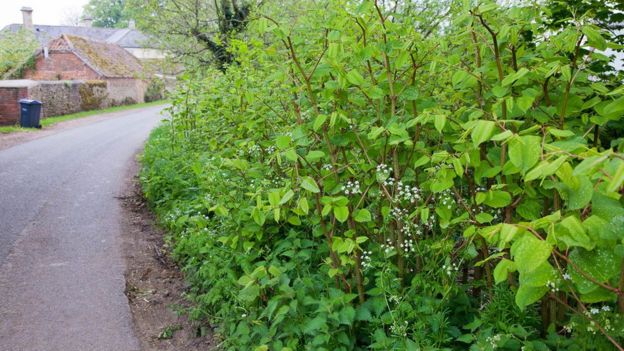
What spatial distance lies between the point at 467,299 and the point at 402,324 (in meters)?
0.54

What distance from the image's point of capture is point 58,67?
126 feet

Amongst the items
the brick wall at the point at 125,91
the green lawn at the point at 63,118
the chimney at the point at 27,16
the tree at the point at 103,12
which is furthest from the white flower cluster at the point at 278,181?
the tree at the point at 103,12

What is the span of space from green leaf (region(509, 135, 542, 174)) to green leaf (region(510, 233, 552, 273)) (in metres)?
0.27

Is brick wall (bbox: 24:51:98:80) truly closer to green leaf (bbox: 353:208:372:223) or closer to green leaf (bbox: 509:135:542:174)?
green leaf (bbox: 353:208:372:223)

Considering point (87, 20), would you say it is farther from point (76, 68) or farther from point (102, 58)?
point (76, 68)

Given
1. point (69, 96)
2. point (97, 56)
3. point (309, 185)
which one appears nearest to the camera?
point (309, 185)

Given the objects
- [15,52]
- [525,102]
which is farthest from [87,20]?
[525,102]

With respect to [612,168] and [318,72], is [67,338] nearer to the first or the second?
[318,72]

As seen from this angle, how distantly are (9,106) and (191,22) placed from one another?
9268mm

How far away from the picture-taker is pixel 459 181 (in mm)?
3547

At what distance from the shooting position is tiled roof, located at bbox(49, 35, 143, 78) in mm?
38219

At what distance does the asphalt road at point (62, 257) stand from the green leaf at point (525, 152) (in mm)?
3624

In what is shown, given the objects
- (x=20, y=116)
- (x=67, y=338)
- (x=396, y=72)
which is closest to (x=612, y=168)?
(x=396, y=72)

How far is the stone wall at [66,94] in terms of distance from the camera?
20.6 meters
